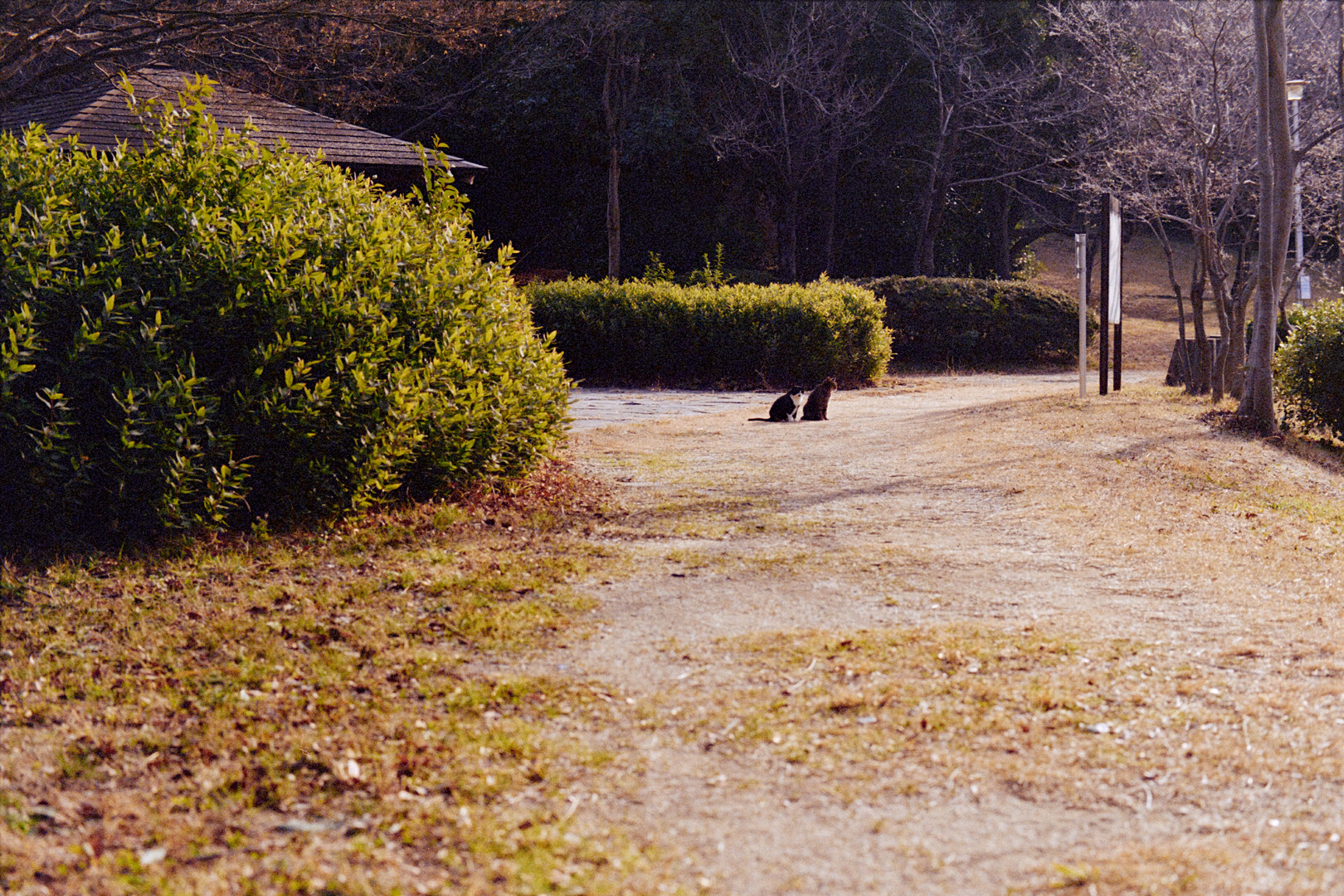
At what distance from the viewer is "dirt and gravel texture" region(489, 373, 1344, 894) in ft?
10.2

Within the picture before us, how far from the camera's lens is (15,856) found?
2.96 metres

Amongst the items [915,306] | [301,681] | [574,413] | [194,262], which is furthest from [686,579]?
[915,306]

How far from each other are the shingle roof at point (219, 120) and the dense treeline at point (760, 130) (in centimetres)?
894

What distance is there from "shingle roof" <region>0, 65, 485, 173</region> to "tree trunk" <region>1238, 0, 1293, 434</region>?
10.1 m

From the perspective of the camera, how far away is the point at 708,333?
17516 mm

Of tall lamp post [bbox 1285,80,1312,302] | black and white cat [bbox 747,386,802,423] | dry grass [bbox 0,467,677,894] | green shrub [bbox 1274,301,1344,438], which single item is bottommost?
dry grass [bbox 0,467,677,894]

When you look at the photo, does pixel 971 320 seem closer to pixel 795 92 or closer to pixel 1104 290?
pixel 795 92

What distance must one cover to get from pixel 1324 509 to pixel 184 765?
751 centimetres

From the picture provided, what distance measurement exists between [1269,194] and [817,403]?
187 inches

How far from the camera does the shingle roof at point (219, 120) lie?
Result: 1395cm

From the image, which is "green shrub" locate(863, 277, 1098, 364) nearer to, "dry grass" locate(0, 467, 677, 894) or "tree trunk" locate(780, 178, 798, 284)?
"tree trunk" locate(780, 178, 798, 284)

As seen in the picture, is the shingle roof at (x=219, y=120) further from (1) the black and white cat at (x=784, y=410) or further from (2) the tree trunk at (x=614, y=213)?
(2) the tree trunk at (x=614, y=213)

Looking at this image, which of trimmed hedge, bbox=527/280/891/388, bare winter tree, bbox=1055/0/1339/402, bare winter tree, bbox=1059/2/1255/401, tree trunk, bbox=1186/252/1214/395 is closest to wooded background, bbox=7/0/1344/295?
bare winter tree, bbox=1055/0/1339/402

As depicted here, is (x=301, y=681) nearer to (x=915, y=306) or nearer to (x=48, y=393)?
(x=48, y=393)
